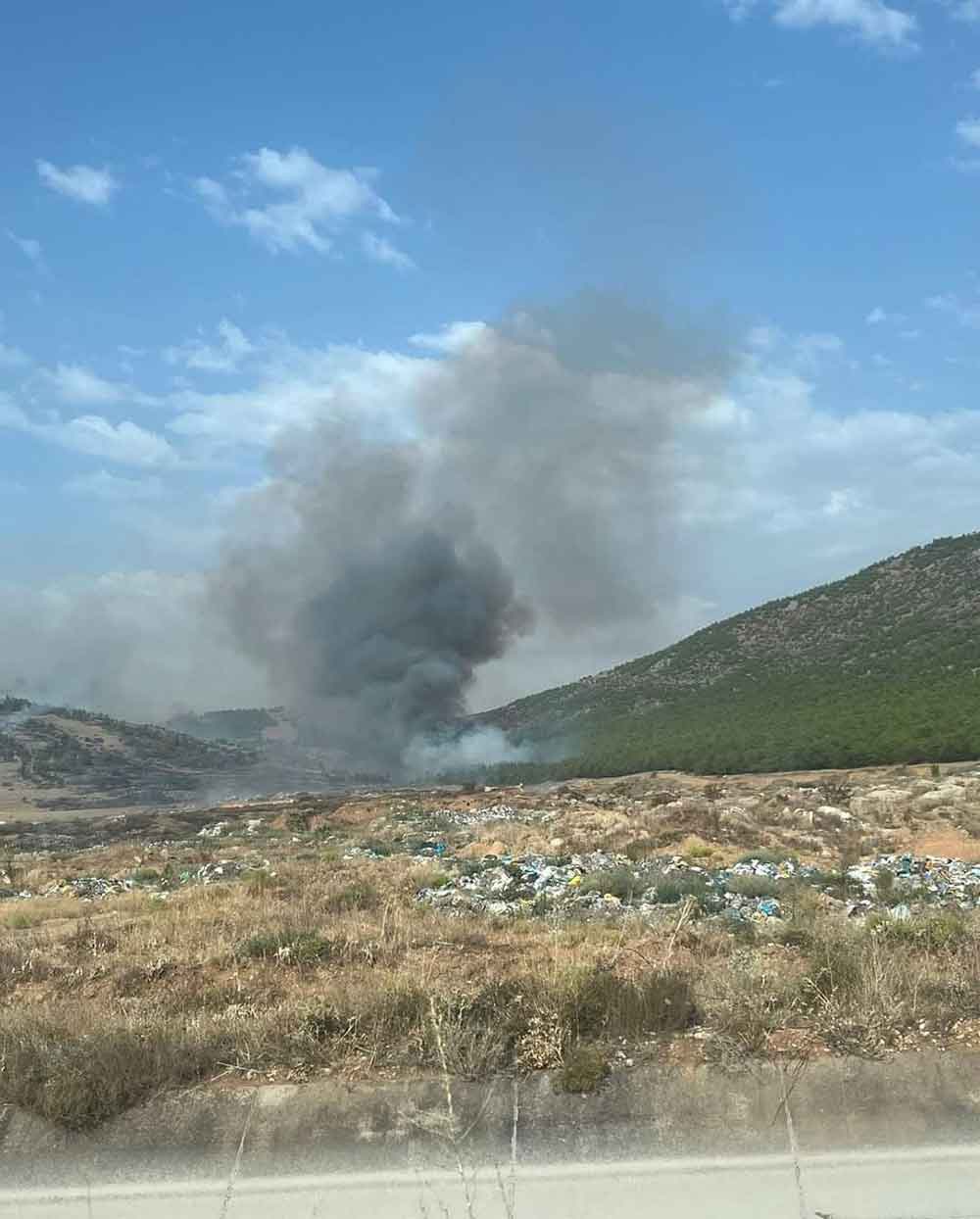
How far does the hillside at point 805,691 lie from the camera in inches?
2005

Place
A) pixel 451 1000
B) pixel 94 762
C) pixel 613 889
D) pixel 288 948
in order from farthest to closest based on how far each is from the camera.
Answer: pixel 94 762 → pixel 613 889 → pixel 288 948 → pixel 451 1000

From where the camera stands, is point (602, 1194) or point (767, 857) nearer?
point (602, 1194)

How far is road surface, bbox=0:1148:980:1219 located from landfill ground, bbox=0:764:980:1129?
0.64 metres

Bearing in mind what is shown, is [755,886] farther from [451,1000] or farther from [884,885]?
[451,1000]

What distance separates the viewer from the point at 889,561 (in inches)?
4043

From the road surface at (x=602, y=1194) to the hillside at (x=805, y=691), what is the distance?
4442 cm

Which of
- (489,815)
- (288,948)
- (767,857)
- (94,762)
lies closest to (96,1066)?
(288,948)

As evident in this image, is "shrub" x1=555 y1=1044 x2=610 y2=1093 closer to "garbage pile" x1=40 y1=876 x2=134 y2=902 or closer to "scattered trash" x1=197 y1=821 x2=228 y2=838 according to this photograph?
"garbage pile" x1=40 y1=876 x2=134 y2=902

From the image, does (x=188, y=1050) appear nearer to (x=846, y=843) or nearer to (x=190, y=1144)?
(x=190, y=1144)

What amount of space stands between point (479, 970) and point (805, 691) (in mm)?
71087

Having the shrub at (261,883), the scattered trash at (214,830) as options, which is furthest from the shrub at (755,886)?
the scattered trash at (214,830)

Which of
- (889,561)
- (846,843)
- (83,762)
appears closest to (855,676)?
(889,561)

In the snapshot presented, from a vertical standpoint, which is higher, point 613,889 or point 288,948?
point 288,948

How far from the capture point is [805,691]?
73.7 meters
